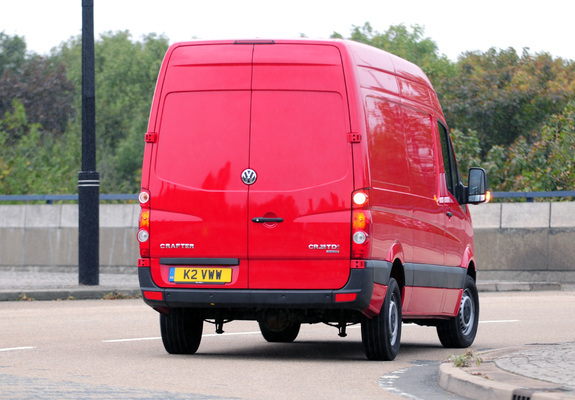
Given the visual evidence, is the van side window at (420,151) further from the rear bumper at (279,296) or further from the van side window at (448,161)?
the rear bumper at (279,296)

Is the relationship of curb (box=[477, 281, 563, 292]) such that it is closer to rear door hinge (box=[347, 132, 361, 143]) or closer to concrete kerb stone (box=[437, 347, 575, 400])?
rear door hinge (box=[347, 132, 361, 143])

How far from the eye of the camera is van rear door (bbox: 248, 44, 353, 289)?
9.45m

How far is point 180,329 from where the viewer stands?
10.2 meters

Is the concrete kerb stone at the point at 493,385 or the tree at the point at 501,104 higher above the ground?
the tree at the point at 501,104

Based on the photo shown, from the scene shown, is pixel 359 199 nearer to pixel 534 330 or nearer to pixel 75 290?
pixel 534 330

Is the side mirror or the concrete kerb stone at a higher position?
the side mirror

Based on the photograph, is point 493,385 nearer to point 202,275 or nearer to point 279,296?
point 279,296

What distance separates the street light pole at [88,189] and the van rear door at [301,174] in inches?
352

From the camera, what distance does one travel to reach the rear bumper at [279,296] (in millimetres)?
9406

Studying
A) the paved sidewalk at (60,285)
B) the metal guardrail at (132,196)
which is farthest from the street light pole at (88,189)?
the metal guardrail at (132,196)

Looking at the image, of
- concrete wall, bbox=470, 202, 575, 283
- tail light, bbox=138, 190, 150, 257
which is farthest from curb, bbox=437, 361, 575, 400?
concrete wall, bbox=470, 202, 575, 283

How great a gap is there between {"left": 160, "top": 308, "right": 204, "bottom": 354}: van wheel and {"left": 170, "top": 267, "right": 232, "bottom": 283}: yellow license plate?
1.60 feet

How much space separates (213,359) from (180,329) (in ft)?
1.39

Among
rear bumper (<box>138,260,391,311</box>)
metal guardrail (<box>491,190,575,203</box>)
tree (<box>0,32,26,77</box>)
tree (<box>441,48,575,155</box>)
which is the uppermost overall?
tree (<box>0,32,26,77</box>)
